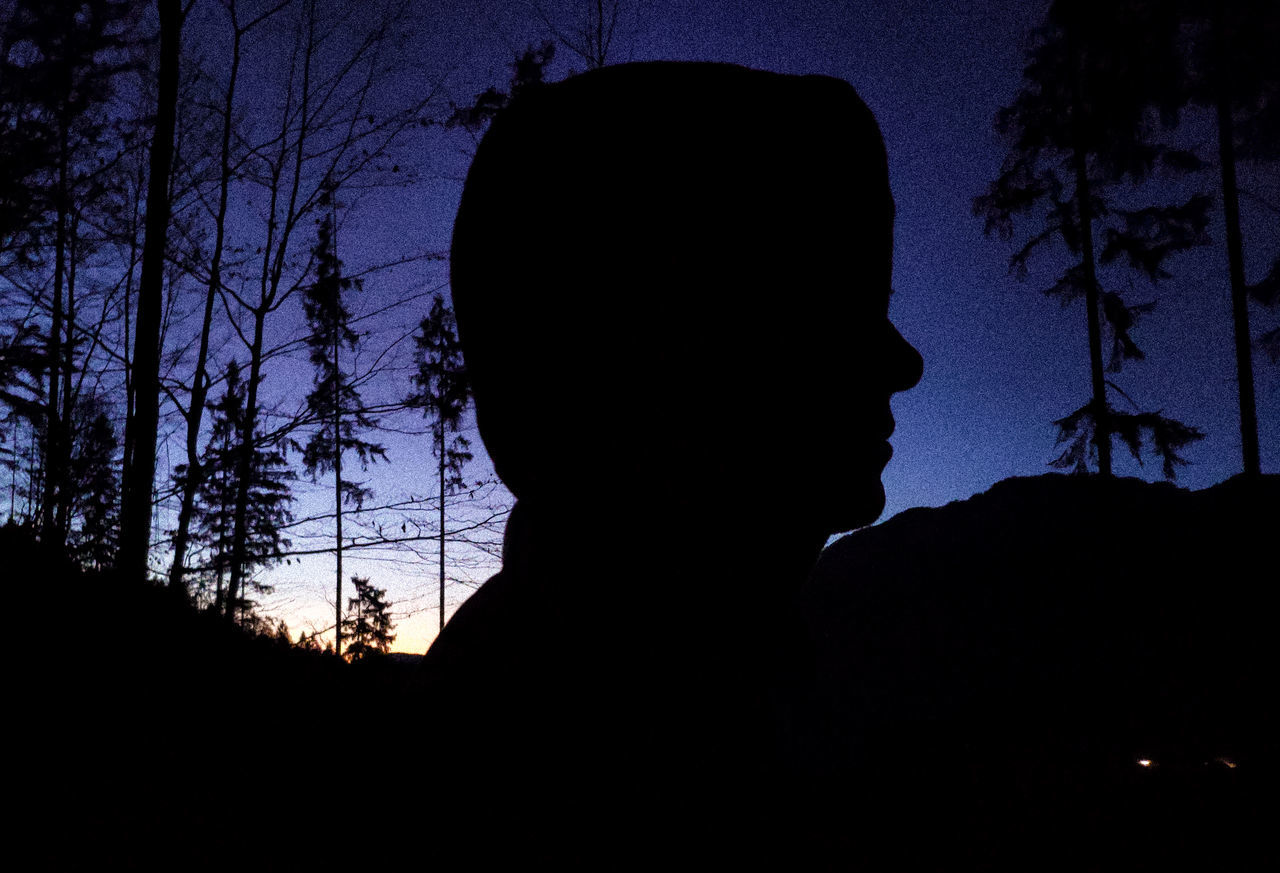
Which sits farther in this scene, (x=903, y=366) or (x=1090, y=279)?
(x=1090, y=279)

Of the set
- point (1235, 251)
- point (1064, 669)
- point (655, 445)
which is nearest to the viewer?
point (655, 445)

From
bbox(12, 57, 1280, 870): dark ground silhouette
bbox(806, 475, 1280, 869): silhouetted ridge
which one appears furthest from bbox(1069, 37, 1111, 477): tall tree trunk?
bbox(12, 57, 1280, 870): dark ground silhouette

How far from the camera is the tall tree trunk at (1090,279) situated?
12602mm

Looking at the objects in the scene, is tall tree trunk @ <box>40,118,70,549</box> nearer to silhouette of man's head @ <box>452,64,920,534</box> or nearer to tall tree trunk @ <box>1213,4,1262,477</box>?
silhouette of man's head @ <box>452,64,920,534</box>

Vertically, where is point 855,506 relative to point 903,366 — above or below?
below

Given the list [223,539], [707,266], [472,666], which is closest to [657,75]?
[707,266]

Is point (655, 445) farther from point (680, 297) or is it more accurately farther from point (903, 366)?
point (903, 366)

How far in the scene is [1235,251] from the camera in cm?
1266

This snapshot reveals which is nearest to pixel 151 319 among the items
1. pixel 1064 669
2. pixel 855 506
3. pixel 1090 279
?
pixel 855 506

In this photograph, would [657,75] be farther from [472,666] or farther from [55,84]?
[55,84]

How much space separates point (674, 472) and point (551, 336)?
0.94ft

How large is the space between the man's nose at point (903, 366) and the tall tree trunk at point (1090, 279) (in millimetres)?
14033

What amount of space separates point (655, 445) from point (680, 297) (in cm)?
21

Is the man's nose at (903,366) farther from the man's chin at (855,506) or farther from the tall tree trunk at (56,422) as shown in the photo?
the tall tree trunk at (56,422)
